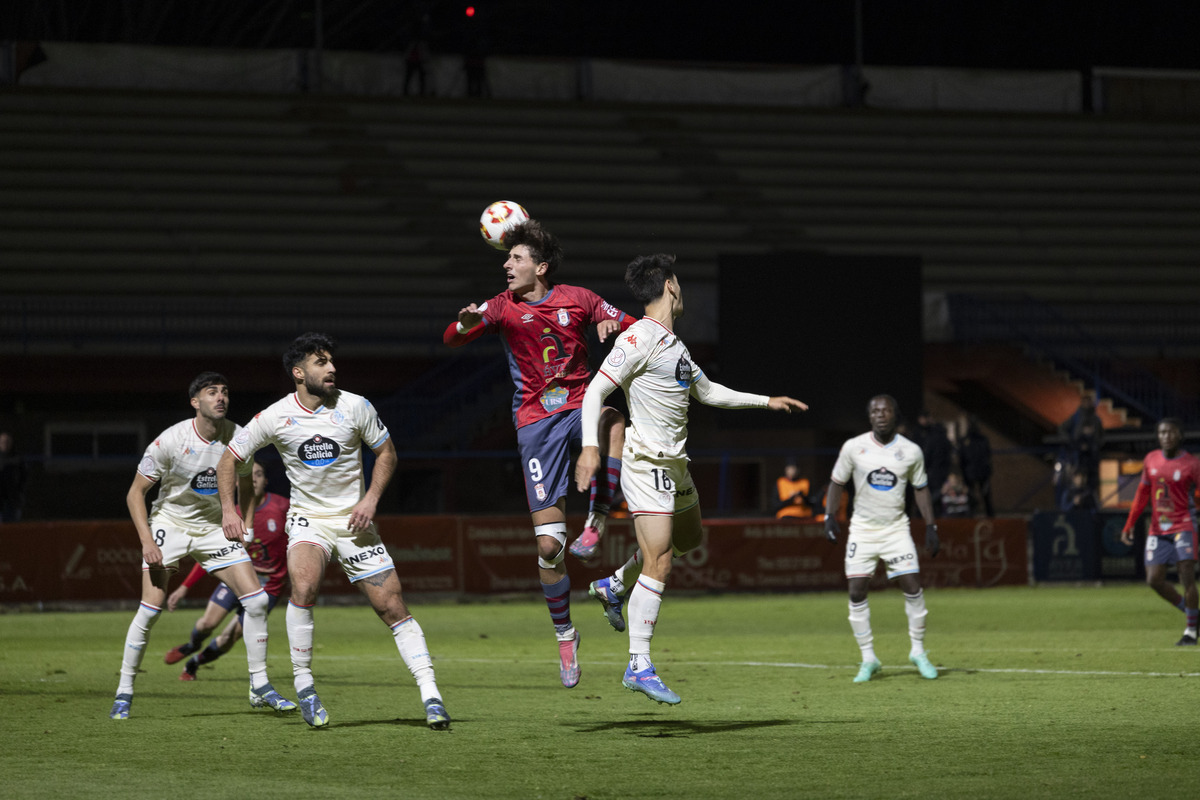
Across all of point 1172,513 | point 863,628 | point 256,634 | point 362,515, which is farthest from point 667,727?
point 1172,513

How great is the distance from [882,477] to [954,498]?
501 inches

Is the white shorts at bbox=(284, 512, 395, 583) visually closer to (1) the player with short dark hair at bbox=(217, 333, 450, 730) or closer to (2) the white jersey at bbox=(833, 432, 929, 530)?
(1) the player with short dark hair at bbox=(217, 333, 450, 730)

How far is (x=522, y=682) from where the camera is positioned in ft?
40.3

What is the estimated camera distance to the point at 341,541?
9.02 m

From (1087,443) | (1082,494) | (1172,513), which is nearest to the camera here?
(1172,513)

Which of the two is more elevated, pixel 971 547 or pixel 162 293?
pixel 162 293

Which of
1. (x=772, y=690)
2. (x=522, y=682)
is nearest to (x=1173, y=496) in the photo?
(x=772, y=690)

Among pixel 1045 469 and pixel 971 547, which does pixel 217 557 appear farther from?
pixel 1045 469

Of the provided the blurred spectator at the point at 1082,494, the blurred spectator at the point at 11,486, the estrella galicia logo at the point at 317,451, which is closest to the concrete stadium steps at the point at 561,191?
the blurred spectator at the point at 11,486

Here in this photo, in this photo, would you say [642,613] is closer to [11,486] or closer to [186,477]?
[186,477]

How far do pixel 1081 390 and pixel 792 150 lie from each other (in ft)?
31.1

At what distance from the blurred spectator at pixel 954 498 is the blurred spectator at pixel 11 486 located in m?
14.2

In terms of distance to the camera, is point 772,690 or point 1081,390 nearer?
point 772,690

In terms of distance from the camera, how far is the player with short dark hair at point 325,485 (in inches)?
353
